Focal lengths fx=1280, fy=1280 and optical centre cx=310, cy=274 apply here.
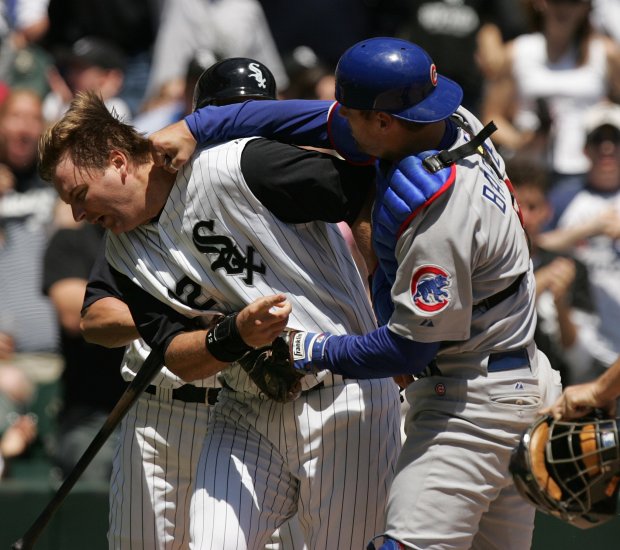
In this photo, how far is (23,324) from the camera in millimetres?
7309

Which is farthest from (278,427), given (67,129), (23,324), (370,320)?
(23,324)

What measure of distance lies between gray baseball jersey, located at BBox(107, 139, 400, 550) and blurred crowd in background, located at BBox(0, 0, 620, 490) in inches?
95.4

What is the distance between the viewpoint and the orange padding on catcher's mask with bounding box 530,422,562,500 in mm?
3459

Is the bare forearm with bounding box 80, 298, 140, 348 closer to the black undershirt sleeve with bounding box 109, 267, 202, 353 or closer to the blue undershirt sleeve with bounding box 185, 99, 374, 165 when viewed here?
the black undershirt sleeve with bounding box 109, 267, 202, 353

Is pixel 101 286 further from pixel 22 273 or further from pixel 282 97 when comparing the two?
pixel 282 97

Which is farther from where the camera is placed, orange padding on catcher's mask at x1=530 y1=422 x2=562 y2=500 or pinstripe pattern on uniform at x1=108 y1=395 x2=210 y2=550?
pinstripe pattern on uniform at x1=108 y1=395 x2=210 y2=550

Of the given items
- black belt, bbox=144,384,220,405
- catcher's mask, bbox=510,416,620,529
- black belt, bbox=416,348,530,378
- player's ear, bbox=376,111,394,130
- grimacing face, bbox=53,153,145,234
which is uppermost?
player's ear, bbox=376,111,394,130

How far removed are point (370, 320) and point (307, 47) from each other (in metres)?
5.56

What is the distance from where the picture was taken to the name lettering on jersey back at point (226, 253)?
3.82m

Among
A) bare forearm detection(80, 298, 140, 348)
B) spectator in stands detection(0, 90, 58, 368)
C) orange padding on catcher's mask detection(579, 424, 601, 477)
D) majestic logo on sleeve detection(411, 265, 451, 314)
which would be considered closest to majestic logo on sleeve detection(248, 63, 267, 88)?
bare forearm detection(80, 298, 140, 348)

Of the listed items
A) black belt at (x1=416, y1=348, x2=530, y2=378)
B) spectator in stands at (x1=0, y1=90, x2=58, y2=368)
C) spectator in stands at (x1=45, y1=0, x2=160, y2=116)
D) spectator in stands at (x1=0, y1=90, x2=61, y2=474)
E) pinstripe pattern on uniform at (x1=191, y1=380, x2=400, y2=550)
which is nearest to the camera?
black belt at (x1=416, y1=348, x2=530, y2=378)

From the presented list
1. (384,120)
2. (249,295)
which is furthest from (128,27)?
(384,120)

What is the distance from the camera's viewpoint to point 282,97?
27.6 feet

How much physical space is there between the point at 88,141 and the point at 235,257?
580 mm
